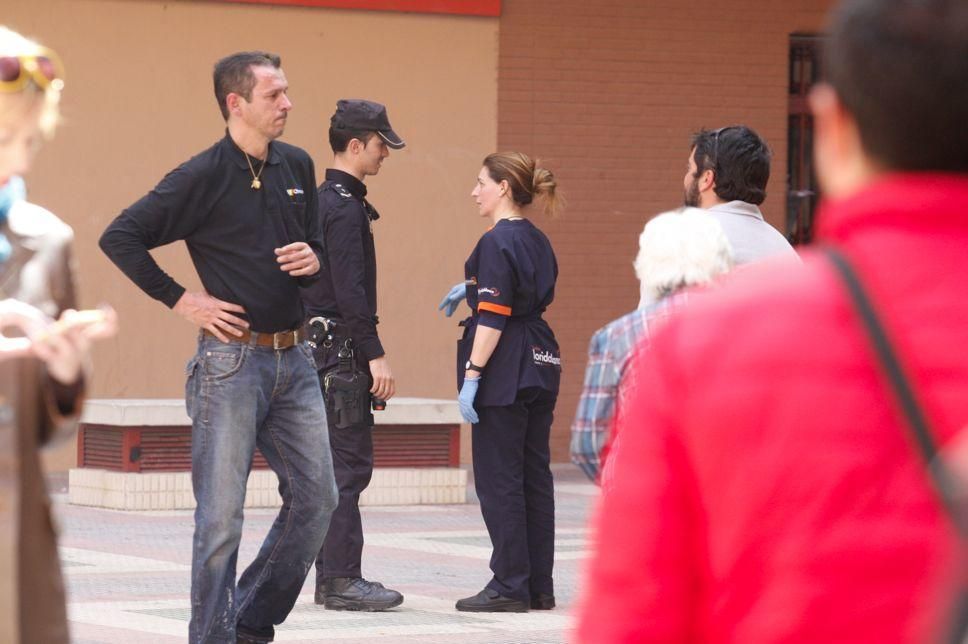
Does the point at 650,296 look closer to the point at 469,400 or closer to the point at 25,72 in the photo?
the point at 25,72

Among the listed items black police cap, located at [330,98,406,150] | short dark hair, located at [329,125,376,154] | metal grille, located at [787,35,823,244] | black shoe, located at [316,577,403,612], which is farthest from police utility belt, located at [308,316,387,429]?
metal grille, located at [787,35,823,244]

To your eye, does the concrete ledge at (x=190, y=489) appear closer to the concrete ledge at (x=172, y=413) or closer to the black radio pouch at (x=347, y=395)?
the concrete ledge at (x=172, y=413)

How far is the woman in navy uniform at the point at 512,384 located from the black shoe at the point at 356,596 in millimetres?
352

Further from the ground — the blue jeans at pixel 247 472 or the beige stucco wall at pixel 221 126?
the beige stucco wall at pixel 221 126

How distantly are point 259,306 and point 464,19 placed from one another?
9780 millimetres

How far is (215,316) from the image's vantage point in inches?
256

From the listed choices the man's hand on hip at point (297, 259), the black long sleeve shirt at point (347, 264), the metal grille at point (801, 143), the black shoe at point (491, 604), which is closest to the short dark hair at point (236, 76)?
the man's hand on hip at point (297, 259)

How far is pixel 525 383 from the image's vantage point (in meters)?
8.68

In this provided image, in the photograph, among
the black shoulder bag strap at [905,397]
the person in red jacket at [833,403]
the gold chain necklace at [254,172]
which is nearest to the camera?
the black shoulder bag strap at [905,397]

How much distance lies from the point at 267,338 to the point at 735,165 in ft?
5.80

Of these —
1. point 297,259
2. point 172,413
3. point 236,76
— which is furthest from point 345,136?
point 172,413

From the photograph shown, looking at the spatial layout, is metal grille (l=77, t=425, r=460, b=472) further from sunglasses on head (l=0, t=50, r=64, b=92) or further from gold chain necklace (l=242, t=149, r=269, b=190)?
sunglasses on head (l=0, t=50, r=64, b=92)

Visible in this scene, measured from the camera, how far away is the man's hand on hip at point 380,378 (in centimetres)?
848

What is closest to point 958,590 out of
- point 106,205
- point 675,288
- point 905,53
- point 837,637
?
point 837,637
